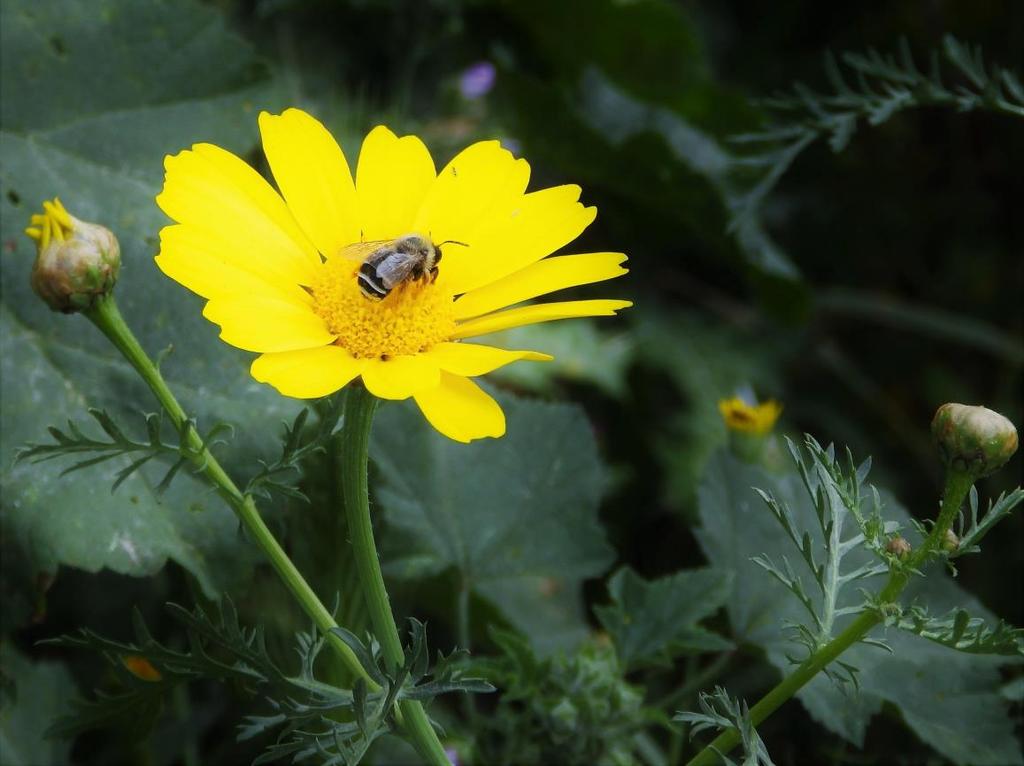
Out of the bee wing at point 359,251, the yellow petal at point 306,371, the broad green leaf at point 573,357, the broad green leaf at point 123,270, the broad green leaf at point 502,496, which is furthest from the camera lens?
the broad green leaf at point 573,357

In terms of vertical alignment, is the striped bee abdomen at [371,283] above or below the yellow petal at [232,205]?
below

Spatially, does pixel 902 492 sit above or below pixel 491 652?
above

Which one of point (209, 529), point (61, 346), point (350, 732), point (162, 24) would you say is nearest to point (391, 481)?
point (209, 529)

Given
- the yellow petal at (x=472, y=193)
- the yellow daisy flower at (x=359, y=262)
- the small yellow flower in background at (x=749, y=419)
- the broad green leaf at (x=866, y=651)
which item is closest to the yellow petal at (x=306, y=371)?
the yellow daisy flower at (x=359, y=262)

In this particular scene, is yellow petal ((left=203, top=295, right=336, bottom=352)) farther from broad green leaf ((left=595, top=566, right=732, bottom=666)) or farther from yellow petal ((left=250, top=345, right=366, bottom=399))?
broad green leaf ((left=595, top=566, right=732, bottom=666))

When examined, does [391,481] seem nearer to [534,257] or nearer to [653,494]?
[534,257]

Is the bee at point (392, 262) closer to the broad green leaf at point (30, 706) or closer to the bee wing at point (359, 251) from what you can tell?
the bee wing at point (359, 251)

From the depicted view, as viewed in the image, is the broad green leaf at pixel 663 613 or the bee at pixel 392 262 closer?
the bee at pixel 392 262

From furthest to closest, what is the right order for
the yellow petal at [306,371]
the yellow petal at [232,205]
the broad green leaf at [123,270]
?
1. the broad green leaf at [123,270]
2. the yellow petal at [232,205]
3. the yellow petal at [306,371]
